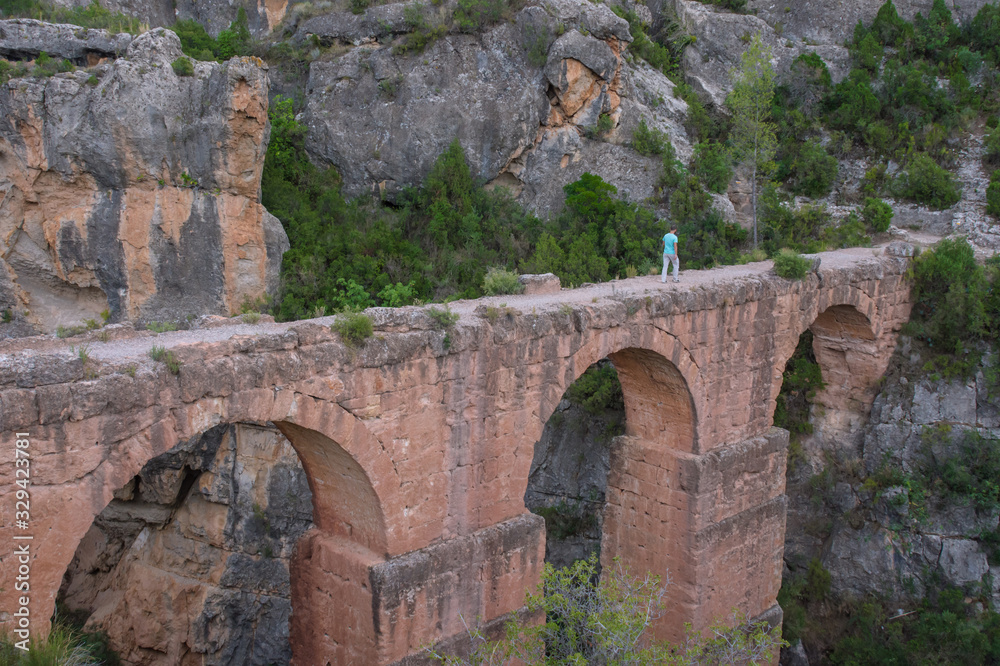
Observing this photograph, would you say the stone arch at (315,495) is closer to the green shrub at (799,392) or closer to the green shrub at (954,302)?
the green shrub at (799,392)

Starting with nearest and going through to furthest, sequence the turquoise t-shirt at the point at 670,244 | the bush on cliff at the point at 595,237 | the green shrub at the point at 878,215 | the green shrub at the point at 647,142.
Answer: the turquoise t-shirt at the point at 670,244
the bush on cliff at the point at 595,237
the green shrub at the point at 878,215
the green shrub at the point at 647,142

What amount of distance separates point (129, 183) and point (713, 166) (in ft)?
47.9

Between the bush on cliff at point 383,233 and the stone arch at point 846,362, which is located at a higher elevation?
the bush on cliff at point 383,233

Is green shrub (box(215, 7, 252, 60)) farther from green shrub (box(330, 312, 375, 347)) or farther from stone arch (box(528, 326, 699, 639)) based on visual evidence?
green shrub (box(330, 312, 375, 347))

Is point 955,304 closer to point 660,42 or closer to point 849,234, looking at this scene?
point 849,234

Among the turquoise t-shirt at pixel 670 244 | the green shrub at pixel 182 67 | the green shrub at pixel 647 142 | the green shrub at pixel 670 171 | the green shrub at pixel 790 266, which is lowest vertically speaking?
the green shrub at pixel 790 266

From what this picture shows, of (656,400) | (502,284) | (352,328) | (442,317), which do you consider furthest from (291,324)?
(656,400)

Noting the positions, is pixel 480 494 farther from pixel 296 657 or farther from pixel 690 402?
pixel 690 402

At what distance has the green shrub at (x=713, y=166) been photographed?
21.2 metres

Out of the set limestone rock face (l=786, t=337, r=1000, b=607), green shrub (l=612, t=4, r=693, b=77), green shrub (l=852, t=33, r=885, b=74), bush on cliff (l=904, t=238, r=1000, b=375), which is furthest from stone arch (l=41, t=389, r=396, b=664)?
green shrub (l=852, t=33, r=885, b=74)

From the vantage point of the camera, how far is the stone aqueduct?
18.2 ft

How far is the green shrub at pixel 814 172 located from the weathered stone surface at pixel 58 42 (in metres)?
17.6

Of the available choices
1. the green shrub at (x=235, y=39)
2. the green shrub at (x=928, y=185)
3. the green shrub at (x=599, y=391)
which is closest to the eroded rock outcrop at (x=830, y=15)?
the green shrub at (x=928, y=185)

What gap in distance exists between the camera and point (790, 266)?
37.3 feet
